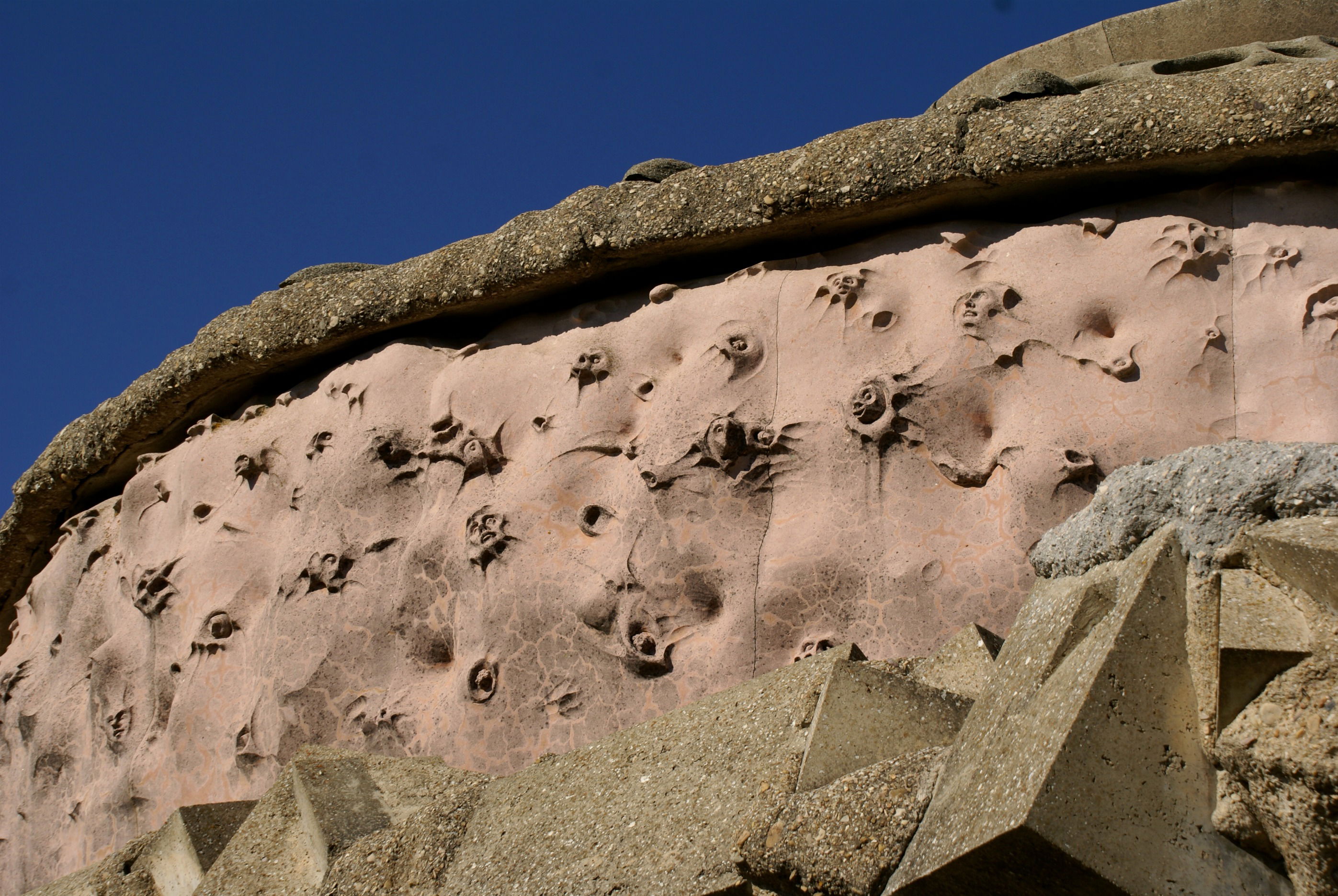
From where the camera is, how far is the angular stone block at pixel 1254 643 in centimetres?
168

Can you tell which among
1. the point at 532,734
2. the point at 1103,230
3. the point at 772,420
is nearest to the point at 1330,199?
the point at 1103,230

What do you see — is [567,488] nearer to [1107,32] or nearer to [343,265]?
[343,265]

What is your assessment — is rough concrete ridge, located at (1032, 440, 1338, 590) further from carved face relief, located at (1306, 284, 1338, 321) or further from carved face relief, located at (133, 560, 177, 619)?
carved face relief, located at (133, 560, 177, 619)

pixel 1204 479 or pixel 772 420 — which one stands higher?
pixel 772 420

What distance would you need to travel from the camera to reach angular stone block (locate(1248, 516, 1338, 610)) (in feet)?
5.55

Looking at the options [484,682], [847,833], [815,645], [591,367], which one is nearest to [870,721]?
[847,833]

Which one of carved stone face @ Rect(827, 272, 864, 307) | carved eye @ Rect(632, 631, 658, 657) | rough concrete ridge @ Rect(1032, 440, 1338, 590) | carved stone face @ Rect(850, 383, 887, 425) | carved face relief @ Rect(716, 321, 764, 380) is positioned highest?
carved stone face @ Rect(827, 272, 864, 307)

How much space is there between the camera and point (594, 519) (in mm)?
3527

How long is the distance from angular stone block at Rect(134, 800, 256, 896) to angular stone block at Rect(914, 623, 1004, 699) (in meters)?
1.72

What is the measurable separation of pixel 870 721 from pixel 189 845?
1830 mm

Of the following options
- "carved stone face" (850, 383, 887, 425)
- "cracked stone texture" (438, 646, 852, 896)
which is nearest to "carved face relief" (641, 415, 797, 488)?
"carved stone face" (850, 383, 887, 425)

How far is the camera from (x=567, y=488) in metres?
3.59

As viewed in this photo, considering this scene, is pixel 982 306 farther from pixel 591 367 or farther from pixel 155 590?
pixel 155 590

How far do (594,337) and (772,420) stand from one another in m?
0.70
